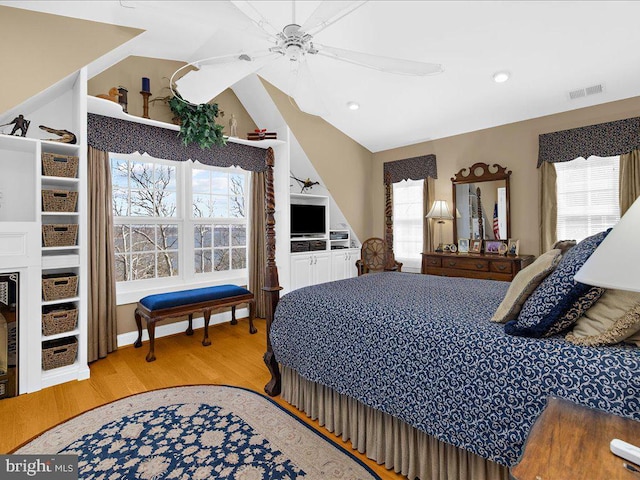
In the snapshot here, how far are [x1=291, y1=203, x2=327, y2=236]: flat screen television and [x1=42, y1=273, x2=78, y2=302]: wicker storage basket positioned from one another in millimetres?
2482

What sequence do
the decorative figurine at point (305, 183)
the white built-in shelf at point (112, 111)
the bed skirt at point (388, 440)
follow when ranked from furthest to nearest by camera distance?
the decorative figurine at point (305, 183) < the white built-in shelf at point (112, 111) < the bed skirt at point (388, 440)

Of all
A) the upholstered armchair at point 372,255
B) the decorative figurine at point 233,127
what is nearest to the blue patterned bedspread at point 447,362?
the decorative figurine at point 233,127

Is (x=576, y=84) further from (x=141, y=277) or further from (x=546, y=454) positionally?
(x=141, y=277)

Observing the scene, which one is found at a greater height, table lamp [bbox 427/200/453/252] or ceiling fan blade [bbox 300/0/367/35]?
ceiling fan blade [bbox 300/0/367/35]

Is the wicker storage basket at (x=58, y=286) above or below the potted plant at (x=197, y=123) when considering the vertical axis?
below

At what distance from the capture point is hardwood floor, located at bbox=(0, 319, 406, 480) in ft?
7.14

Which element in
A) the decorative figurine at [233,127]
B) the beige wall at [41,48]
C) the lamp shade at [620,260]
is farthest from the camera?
the decorative figurine at [233,127]

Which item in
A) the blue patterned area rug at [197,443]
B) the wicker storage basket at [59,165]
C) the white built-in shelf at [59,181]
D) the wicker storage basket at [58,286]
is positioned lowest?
the blue patterned area rug at [197,443]

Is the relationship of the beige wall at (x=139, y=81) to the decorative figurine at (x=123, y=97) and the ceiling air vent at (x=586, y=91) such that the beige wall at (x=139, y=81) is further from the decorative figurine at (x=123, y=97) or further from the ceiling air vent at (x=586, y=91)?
the ceiling air vent at (x=586, y=91)

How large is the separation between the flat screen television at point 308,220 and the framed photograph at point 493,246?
2.13 meters

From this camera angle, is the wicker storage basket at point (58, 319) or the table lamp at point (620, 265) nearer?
the table lamp at point (620, 265)

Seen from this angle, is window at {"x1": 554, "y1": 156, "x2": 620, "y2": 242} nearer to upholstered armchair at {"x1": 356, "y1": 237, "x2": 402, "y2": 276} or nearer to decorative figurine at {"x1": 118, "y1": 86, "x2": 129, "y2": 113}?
upholstered armchair at {"x1": 356, "y1": 237, "x2": 402, "y2": 276}

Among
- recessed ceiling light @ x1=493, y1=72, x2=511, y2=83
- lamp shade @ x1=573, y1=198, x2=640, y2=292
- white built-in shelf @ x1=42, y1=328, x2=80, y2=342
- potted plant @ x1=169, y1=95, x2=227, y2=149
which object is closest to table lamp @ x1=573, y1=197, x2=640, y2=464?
lamp shade @ x1=573, y1=198, x2=640, y2=292

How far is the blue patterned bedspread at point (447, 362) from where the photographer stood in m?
1.15
